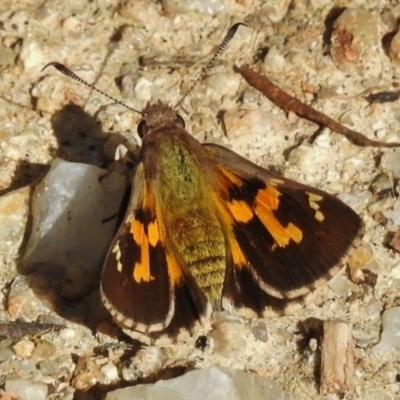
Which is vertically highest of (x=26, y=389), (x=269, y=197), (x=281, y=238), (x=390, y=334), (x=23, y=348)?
(x=269, y=197)

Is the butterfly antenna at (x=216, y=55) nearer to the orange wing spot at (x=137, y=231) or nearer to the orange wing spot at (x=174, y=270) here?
the orange wing spot at (x=137, y=231)

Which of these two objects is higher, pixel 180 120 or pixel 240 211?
pixel 180 120

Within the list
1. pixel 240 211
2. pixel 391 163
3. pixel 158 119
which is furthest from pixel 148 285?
pixel 391 163

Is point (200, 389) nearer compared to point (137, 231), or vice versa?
point (200, 389)

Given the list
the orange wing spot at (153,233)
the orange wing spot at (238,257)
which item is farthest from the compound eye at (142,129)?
the orange wing spot at (238,257)

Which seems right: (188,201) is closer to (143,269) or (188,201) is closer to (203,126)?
(143,269)

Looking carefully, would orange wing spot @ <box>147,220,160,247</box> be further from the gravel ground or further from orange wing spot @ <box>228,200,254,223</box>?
the gravel ground

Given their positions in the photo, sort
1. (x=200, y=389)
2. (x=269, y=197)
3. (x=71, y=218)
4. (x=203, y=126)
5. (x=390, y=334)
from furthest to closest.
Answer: (x=203, y=126) → (x=71, y=218) → (x=390, y=334) → (x=269, y=197) → (x=200, y=389)
